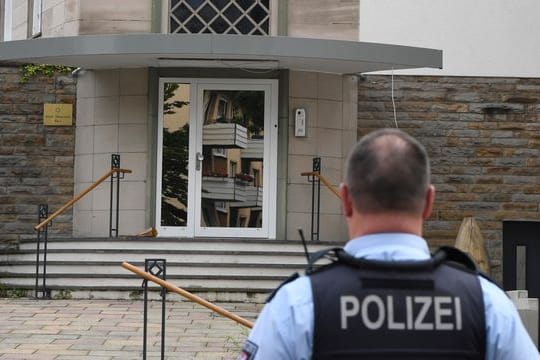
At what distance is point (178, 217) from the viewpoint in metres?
14.2

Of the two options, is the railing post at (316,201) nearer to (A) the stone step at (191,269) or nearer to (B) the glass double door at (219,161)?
(B) the glass double door at (219,161)

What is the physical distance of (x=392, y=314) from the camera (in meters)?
2.34

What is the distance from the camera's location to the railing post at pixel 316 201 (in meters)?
14.0

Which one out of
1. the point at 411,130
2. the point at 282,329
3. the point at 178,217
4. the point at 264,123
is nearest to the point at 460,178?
the point at 411,130

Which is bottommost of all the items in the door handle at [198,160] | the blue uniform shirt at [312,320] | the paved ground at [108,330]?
the paved ground at [108,330]

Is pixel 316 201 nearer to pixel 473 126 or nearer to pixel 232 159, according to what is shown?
pixel 232 159

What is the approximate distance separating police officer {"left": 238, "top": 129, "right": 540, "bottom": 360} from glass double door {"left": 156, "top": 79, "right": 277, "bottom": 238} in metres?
11.7

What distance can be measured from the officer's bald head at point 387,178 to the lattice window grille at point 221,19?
39.7 ft

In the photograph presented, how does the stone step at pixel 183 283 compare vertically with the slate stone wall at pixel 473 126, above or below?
below

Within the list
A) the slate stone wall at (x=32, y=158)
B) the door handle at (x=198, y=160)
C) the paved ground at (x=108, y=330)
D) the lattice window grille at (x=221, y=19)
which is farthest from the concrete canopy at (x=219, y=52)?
the paved ground at (x=108, y=330)

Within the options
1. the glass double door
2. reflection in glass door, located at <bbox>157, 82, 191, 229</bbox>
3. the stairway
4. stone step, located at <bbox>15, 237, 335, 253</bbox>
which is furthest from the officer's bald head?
reflection in glass door, located at <bbox>157, 82, 191, 229</bbox>

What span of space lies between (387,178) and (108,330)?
7438 millimetres

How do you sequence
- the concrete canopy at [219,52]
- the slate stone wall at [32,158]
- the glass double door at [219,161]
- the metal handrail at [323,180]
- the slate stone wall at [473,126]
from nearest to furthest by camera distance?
1. the concrete canopy at [219,52]
2. the metal handrail at [323,180]
3. the glass double door at [219,161]
4. the slate stone wall at [32,158]
5. the slate stone wall at [473,126]

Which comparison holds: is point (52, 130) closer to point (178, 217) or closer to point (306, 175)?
point (178, 217)
